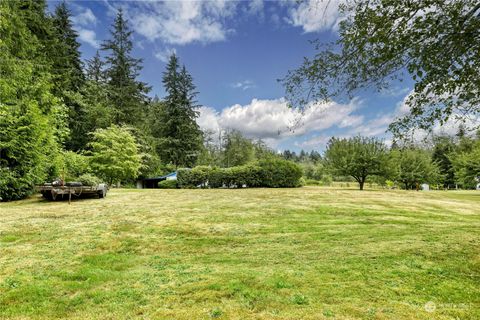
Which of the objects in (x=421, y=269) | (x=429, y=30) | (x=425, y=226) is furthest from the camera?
(x=425, y=226)

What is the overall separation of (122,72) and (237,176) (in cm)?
1829

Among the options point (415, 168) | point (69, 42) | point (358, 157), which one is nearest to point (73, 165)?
point (69, 42)

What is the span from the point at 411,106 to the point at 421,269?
2754mm

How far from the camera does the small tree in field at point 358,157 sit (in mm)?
24391

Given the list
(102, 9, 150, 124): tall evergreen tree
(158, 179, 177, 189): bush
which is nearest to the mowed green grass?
(158, 179, 177, 189): bush

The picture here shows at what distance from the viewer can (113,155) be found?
21031mm

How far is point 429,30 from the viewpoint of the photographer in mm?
3758

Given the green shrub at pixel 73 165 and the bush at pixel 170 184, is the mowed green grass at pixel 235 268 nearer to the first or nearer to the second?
the green shrub at pixel 73 165

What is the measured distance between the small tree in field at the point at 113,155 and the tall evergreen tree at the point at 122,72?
657cm

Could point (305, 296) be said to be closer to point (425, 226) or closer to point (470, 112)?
point (470, 112)

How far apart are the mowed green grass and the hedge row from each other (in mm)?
13963

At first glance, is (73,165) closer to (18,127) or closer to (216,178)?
(18,127)

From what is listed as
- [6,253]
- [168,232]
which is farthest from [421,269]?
[6,253]

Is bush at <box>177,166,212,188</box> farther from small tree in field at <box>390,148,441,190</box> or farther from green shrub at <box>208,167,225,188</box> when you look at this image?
small tree in field at <box>390,148,441,190</box>
